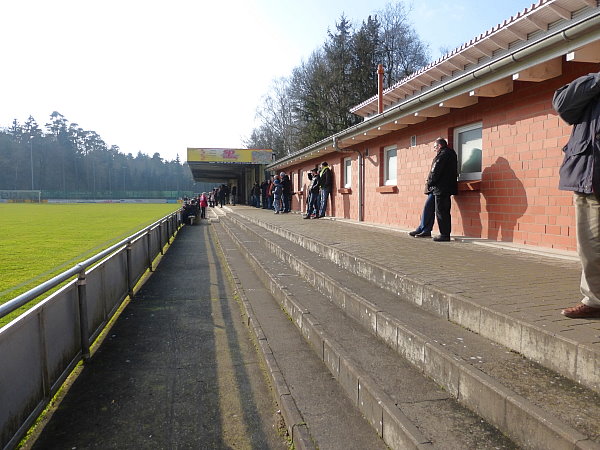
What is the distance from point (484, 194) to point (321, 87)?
31546mm

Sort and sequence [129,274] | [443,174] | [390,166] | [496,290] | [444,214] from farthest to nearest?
[390,166] → [444,214] → [443,174] → [129,274] → [496,290]

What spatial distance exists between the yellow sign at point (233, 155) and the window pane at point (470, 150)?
929 inches

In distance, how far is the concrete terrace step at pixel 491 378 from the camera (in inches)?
72.2

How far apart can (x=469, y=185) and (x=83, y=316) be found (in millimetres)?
5863

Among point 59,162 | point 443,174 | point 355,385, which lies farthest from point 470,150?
point 59,162

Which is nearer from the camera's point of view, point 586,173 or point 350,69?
point 586,173

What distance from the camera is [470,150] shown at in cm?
741

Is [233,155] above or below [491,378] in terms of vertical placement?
above

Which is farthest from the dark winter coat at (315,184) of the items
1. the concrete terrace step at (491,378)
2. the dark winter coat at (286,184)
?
the concrete terrace step at (491,378)

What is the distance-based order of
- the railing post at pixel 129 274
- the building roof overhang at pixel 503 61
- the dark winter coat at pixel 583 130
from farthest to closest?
1. the railing post at pixel 129 274
2. the building roof overhang at pixel 503 61
3. the dark winter coat at pixel 583 130

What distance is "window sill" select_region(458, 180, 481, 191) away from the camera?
6923 millimetres

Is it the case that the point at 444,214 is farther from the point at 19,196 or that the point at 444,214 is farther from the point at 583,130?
the point at 19,196

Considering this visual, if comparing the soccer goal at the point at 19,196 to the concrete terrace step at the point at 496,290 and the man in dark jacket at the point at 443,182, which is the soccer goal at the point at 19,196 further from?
the concrete terrace step at the point at 496,290

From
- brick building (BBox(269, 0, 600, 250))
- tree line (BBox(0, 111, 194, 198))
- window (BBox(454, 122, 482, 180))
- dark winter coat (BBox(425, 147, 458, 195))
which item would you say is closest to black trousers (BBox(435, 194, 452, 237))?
dark winter coat (BBox(425, 147, 458, 195))
